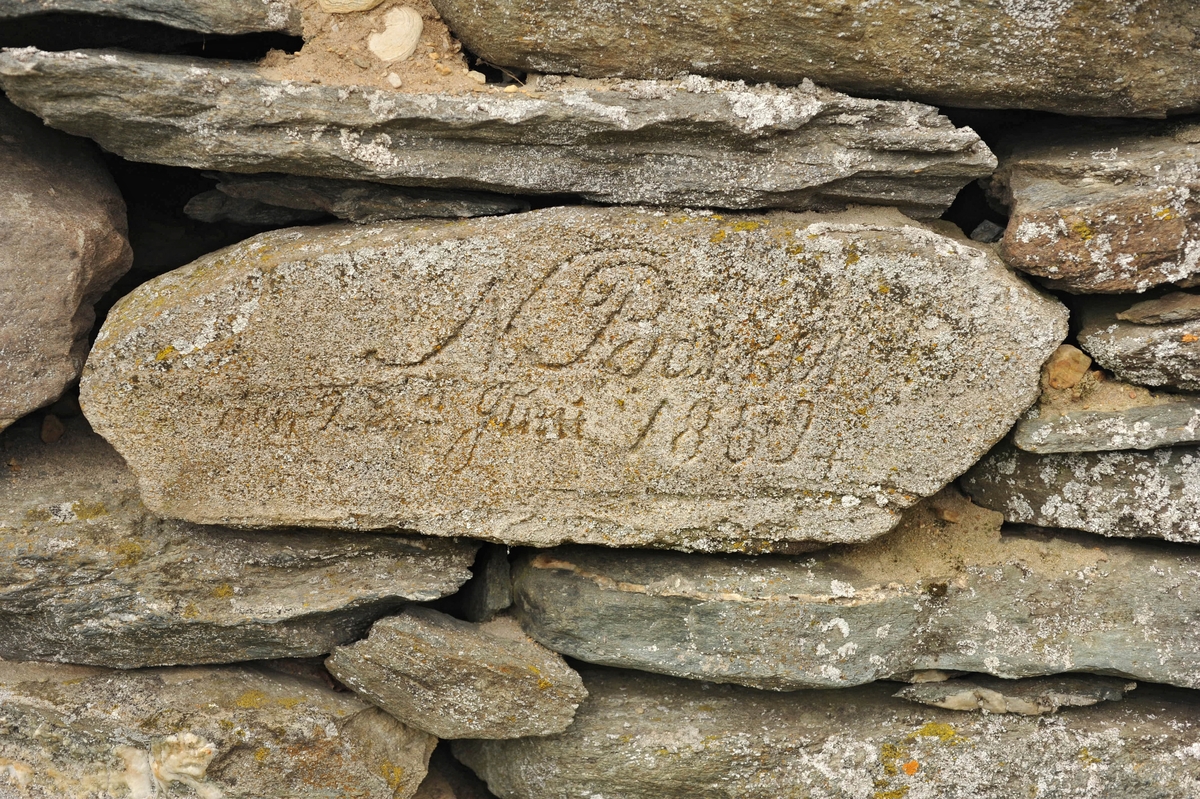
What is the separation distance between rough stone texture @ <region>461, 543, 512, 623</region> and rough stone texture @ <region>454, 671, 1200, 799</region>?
52 cm

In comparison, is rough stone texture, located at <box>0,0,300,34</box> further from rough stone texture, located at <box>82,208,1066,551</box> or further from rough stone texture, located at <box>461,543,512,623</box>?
rough stone texture, located at <box>461,543,512,623</box>

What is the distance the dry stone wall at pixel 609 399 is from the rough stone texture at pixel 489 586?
0.05 ft

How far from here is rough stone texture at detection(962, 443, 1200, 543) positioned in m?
3.15

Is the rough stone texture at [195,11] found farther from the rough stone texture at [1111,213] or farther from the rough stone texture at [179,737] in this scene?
the rough stone texture at [1111,213]

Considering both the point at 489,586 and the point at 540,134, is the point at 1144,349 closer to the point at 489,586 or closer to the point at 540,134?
the point at 540,134

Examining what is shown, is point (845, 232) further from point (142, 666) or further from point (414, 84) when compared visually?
point (142, 666)

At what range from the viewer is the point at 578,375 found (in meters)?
3.10

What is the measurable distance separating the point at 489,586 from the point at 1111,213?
257cm

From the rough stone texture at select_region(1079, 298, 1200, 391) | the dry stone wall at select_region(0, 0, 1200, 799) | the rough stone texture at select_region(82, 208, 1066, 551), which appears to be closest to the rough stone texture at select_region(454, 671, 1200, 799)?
the dry stone wall at select_region(0, 0, 1200, 799)

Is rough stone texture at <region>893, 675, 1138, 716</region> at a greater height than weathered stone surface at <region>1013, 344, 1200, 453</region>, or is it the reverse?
weathered stone surface at <region>1013, 344, 1200, 453</region>

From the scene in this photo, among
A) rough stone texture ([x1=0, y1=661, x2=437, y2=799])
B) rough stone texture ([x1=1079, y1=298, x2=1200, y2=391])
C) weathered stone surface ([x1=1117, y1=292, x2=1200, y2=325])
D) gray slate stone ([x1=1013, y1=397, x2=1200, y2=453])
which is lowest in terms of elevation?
rough stone texture ([x1=0, y1=661, x2=437, y2=799])

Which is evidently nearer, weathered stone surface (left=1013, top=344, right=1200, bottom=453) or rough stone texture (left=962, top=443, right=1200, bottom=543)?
weathered stone surface (left=1013, top=344, right=1200, bottom=453)

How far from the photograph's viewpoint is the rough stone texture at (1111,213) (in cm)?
286

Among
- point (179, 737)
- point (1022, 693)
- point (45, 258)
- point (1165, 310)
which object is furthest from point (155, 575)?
point (1165, 310)
